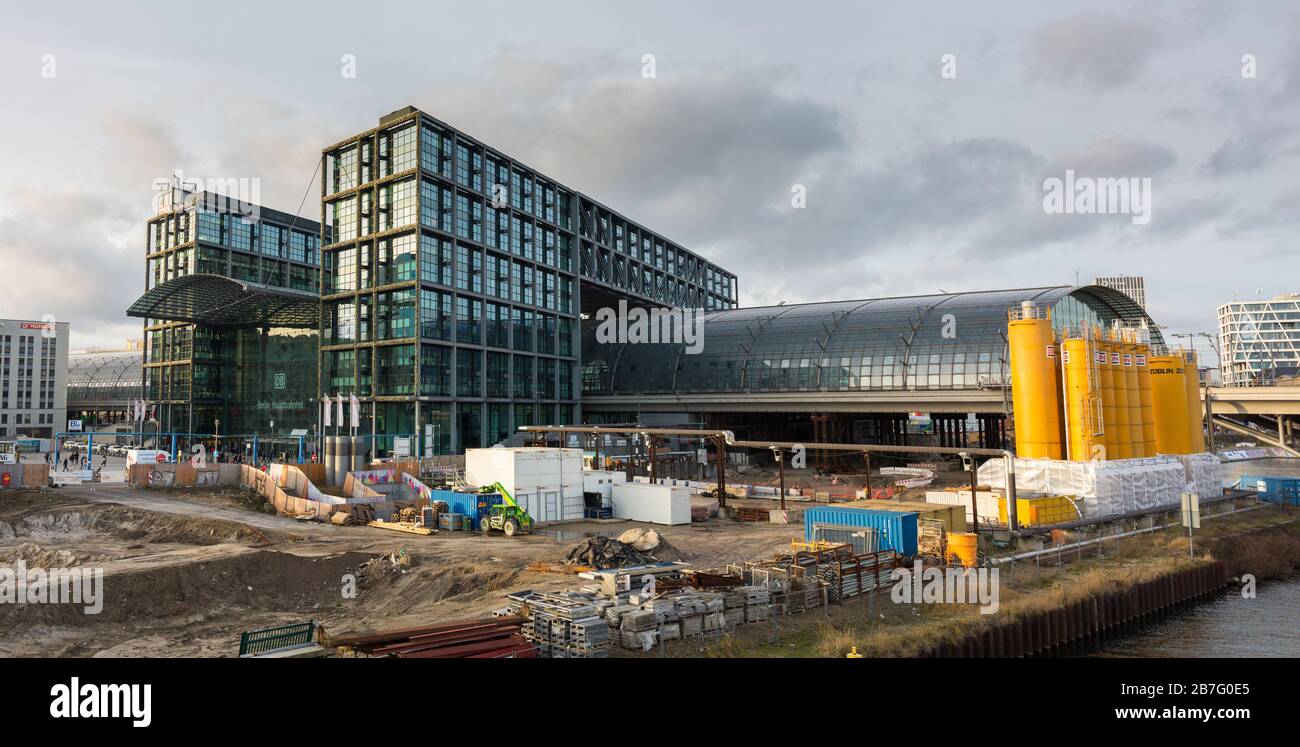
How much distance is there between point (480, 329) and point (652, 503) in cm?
4020

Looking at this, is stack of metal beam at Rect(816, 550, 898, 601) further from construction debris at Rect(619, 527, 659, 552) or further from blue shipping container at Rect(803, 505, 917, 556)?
construction debris at Rect(619, 527, 659, 552)

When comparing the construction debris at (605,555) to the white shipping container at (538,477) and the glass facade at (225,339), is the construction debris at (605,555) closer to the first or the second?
the white shipping container at (538,477)

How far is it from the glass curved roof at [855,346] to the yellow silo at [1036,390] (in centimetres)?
2357

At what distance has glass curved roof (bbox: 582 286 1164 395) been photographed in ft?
251

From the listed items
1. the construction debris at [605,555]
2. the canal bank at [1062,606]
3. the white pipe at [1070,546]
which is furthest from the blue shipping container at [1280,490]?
the construction debris at [605,555]

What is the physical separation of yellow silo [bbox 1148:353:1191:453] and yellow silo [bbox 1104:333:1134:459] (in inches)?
405

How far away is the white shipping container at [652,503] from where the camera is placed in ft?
162

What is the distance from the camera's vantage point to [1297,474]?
8512 cm

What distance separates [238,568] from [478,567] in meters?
10.6

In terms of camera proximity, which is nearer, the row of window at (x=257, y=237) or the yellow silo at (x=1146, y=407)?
the yellow silo at (x=1146, y=407)

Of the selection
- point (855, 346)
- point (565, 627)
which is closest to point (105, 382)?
point (855, 346)

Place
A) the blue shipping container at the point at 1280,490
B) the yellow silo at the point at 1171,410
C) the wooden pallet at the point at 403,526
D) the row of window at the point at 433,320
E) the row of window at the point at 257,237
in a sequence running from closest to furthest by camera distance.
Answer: the wooden pallet at the point at 403,526, the blue shipping container at the point at 1280,490, the yellow silo at the point at 1171,410, the row of window at the point at 433,320, the row of window at the point at 257,237

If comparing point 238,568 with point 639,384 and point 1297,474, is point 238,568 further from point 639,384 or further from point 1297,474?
point 1297,474

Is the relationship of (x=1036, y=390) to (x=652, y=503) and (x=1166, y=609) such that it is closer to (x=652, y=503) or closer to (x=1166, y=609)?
(x=1166, y=609)
